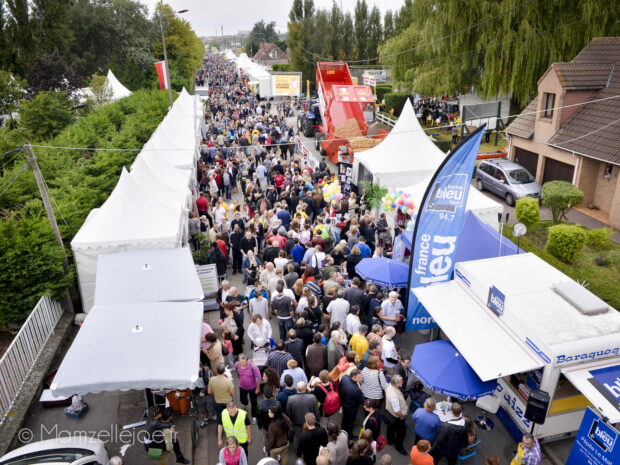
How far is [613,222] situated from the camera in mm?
14984

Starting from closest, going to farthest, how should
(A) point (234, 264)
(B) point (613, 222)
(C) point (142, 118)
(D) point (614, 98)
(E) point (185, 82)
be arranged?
1. (A) point (234, 264)
2. (B) point (613, 222)
3. (D) point (614, 98)
4. (C) point (142, 118)
5. (E) point (185, 82)

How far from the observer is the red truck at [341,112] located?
Answer: 816 inches

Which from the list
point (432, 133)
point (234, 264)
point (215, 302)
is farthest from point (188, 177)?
point (432, 133)

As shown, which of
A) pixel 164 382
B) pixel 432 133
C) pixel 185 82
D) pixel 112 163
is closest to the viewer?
pixel 164 382

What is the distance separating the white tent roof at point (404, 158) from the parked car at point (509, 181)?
11.0ft

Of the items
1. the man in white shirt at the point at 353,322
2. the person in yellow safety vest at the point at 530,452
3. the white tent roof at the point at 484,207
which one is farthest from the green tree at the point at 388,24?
the person in yellow safety vest at the point at 530,452

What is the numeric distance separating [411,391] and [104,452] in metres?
4.55

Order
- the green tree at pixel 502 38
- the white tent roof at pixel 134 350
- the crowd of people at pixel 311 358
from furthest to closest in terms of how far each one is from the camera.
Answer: the green tree at pixel 502 38 → the white tent roof at pixel 134 350 → the crowd of people at pixel 311 358

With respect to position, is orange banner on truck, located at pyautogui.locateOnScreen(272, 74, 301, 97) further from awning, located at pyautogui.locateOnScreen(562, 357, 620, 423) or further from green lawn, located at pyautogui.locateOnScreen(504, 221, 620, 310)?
awning, located at pyautogui.locateOnScreen(562, 357, 620, 423)

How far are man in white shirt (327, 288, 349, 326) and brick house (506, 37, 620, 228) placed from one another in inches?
446

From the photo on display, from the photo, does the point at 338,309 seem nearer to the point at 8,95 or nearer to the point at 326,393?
the point at 326,393

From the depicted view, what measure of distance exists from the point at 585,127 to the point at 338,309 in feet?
43.3

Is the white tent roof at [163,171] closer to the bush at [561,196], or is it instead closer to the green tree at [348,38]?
the bush at [561,196]

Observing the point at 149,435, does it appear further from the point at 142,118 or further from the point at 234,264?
the point at 142,118
